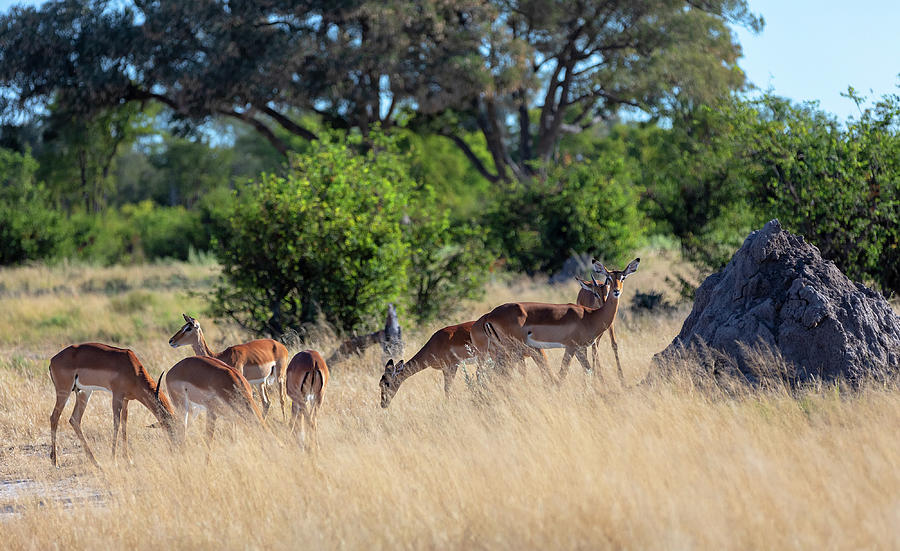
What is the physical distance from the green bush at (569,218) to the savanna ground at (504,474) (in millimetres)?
14017

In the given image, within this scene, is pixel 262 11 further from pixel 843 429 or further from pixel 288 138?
pixel 288 138

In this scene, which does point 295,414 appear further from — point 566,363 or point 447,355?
point 566,363

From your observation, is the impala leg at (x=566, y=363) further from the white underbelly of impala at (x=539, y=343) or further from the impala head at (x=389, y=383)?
the impala head at (x=389, y=383)

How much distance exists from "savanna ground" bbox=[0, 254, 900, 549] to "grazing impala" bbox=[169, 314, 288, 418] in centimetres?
51

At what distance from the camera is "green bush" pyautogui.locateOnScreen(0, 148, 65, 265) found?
3106 centimetres

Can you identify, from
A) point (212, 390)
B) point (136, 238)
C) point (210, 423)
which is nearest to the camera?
point (212, 390)

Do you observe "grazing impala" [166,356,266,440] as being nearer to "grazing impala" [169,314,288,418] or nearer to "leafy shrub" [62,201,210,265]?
"grazing impala" [169,314,288,418]

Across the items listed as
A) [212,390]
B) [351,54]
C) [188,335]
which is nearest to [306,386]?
[212,390]

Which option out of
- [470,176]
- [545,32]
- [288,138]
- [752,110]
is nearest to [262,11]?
[545,32]

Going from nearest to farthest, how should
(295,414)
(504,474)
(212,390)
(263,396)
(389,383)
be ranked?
(504,474) → (212,390) → (295,414) → (263,396) → (389,383)

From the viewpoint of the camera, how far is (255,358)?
8078mm

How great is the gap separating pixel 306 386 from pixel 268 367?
1.31 m

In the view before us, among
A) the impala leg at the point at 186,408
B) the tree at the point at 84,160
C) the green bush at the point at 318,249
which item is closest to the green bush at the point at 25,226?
the tree at the point at 84,160

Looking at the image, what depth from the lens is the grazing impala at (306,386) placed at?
696 centimetres
